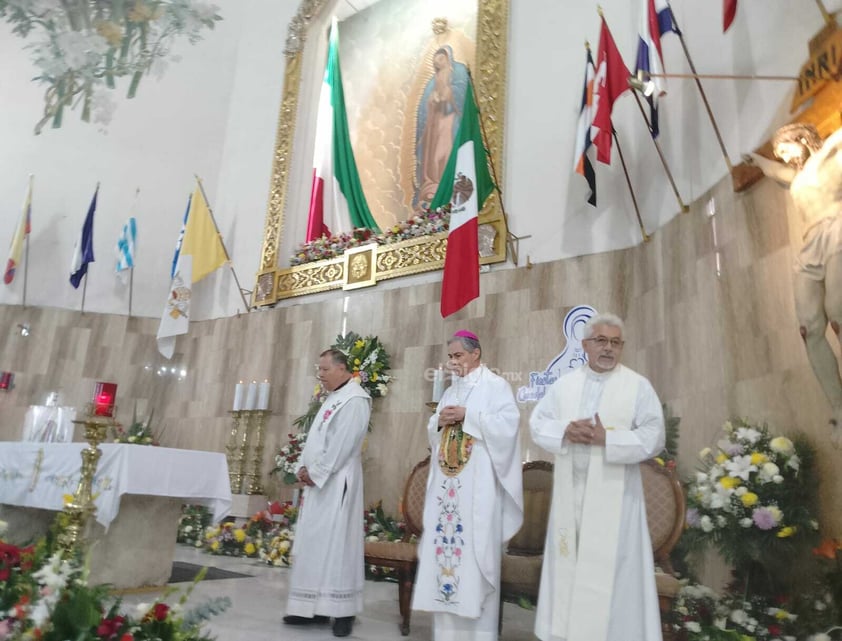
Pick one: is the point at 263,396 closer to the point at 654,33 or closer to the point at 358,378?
the point at 358,378

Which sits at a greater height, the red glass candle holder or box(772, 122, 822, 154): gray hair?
box(772, 122, 822, 154): gray hair

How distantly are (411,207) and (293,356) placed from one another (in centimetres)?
269

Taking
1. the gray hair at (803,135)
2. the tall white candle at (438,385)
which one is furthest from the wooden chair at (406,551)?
the gray hair at (803,135)

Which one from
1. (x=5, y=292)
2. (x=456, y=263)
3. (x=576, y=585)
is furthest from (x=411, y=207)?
(x=576, y=585)

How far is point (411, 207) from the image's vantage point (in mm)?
9062

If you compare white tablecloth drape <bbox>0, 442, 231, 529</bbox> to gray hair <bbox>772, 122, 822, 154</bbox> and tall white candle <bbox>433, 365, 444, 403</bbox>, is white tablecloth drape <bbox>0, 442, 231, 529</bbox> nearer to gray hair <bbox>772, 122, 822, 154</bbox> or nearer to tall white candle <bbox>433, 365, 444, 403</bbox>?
tall white candle <bbox>433, 365, 444, 403</bbox>

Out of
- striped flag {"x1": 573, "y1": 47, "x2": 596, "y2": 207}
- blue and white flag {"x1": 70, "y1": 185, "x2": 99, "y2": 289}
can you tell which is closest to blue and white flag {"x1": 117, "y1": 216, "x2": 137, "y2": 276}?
blue and white flag {"x1": 70, "y1": 185, "x2": 99, "y2": 289}

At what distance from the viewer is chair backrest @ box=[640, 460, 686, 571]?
12.3 feet

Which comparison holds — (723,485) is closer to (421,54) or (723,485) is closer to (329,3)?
(421,54)

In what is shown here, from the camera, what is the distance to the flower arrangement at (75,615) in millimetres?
1634

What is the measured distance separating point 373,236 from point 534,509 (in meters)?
4.79

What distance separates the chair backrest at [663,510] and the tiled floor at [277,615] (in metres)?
1.04

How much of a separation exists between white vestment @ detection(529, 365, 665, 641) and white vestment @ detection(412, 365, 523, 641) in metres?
0.32

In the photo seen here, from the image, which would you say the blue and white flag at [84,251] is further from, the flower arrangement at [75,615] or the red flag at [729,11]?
the red flag at [729,11]
